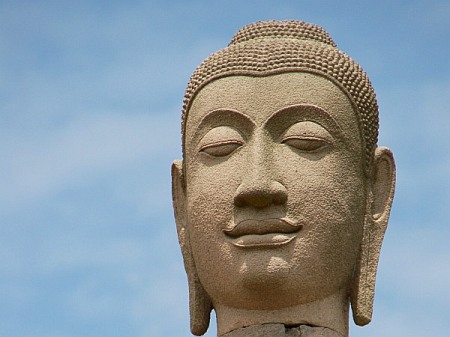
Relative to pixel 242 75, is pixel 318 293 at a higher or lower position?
lower

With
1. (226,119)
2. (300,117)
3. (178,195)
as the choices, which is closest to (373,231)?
(300,117)

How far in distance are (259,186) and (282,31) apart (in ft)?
5.75

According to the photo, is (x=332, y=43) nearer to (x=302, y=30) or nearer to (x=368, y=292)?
(x=302, y=30)

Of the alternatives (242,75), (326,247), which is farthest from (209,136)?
(326,247)

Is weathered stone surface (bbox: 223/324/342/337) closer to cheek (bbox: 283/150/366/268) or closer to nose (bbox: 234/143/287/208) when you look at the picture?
cheek (bbox: 283/150/366/268)

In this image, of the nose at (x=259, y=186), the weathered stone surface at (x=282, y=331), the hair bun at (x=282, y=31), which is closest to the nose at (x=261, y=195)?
the nose at (x=259, y=186)

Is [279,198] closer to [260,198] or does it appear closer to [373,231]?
[260,198]

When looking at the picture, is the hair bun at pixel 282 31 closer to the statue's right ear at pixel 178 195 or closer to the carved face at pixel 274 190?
the carved face at pixel 274 190

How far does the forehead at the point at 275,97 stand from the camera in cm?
1198

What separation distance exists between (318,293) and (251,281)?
0.55 metres

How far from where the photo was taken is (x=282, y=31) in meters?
12.8

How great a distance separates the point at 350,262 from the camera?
39.5ft

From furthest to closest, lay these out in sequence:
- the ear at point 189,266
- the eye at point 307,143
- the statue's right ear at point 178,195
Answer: the statue's right ear at point 178,195 → the ear at point 189,266 → the eye at point 307,143

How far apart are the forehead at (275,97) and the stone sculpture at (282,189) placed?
0.01m
